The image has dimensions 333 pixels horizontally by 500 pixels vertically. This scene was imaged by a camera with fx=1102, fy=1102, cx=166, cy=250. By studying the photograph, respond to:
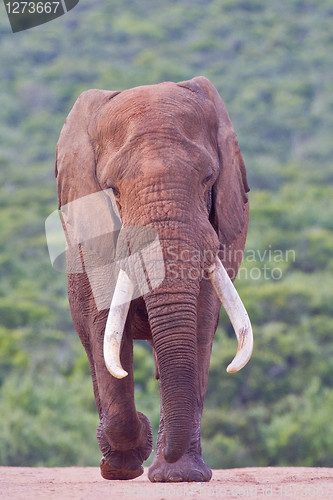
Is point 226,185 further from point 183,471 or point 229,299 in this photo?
point 183,471

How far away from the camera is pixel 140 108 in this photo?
609cm

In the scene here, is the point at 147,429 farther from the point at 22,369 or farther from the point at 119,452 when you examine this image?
the point at 22,369

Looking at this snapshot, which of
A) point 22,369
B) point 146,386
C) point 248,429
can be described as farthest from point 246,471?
point 22,369

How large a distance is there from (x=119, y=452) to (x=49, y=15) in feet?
215

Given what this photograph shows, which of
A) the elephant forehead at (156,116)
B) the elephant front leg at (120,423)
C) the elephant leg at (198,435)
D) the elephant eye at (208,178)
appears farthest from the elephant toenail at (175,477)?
the elephant forehead at (156,116)

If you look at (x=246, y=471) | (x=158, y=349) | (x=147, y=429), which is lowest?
(x=246, y=471)

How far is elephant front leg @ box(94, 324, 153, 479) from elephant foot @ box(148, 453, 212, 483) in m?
0.30

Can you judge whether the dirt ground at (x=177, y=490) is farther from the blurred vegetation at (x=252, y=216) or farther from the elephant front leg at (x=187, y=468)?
the blurred vegetation at (x=252, y=216)

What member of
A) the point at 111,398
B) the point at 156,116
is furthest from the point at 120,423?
the point at 156,116

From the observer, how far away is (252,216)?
144 ft

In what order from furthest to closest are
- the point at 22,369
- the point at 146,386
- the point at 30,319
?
1. the point at 30,319
2. the point at 22,369
3. the point at 146,386

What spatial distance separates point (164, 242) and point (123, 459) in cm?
179

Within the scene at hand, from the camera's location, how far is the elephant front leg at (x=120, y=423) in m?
6.32

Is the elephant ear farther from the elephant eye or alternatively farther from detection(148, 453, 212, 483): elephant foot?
detection(148, 453, 212, 483): elephant foot
